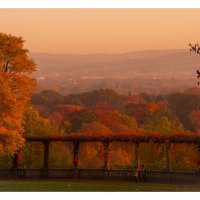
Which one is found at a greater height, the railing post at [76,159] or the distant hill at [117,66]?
the distant hill at [117,66]

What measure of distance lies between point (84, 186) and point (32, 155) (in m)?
9.45

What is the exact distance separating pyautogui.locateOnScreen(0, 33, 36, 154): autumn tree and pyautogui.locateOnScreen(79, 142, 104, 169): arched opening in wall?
4984mm

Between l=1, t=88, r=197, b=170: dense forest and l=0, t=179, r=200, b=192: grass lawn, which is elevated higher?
l=1, t=88, r=197, b=170: dense forest

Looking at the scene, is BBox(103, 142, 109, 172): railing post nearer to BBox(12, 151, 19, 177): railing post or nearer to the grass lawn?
the grass lawn

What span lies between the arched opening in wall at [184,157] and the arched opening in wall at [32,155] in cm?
772

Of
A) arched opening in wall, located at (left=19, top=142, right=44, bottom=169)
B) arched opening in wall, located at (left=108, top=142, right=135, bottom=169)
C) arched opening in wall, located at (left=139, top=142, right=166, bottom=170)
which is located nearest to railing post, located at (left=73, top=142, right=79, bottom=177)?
arched opening in wall, located at (left=108, top=142, right=135, bottom=169)

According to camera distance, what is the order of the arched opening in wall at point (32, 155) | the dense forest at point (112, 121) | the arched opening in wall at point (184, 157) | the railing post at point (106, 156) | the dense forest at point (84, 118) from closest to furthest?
the dense forest at point (84, 118) → the railing post at point (106, 156) → the arched opening in wall at point (184, 157) → the dense forest at point (112, 121) → the arched opening in wall at point (32, 155)

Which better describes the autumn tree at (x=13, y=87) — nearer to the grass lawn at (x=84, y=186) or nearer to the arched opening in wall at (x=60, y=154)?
the grass lawn at (x=84, y=186)

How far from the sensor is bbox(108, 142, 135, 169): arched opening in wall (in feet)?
144

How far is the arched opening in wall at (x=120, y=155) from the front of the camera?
4381cm

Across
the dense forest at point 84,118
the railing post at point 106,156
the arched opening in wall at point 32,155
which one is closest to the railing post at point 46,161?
the dense forest at point 84,118

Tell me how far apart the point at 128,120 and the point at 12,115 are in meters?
12.2
